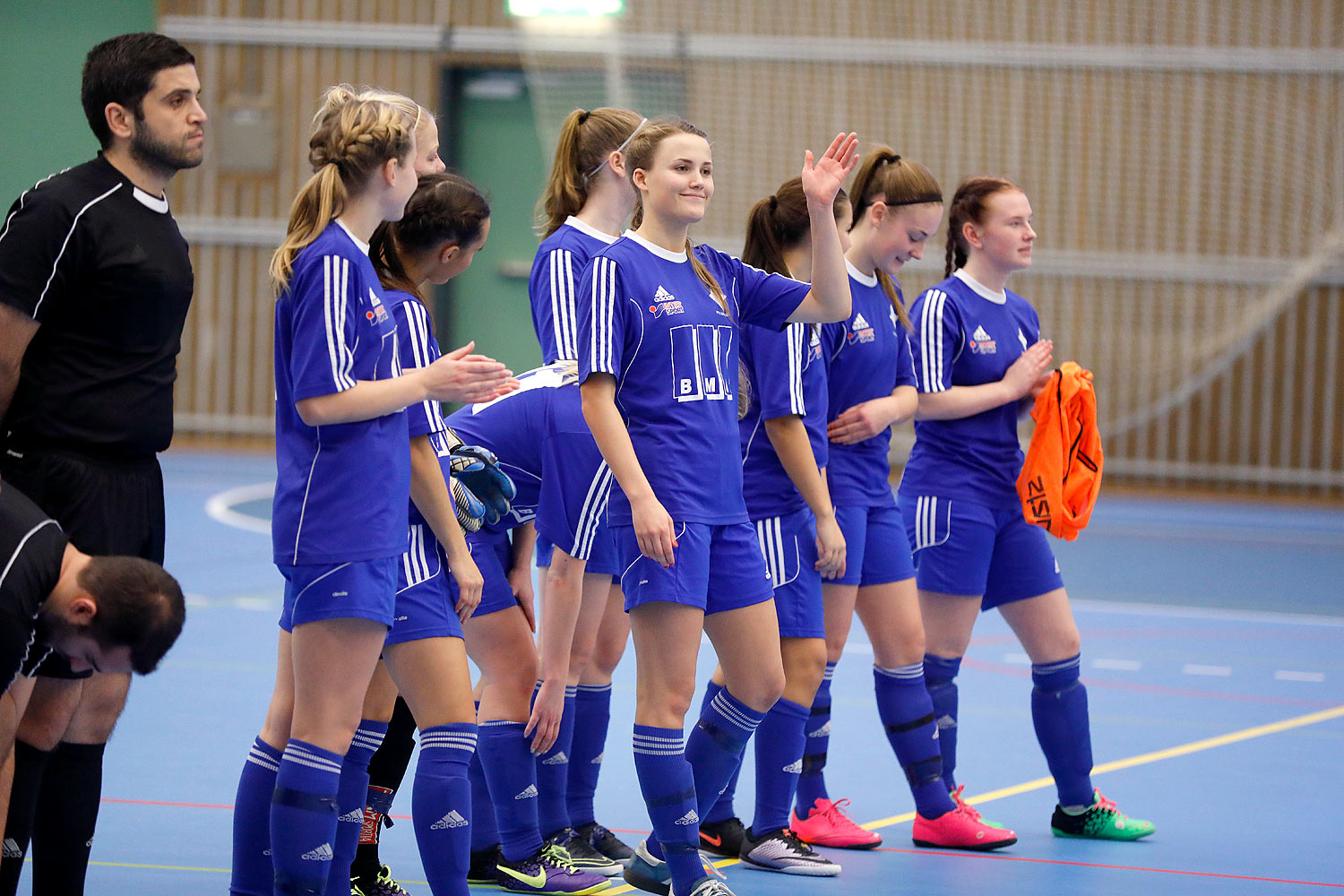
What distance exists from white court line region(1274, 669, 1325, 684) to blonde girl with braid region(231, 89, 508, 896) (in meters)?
4.48

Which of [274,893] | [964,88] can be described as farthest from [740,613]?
[964,88]

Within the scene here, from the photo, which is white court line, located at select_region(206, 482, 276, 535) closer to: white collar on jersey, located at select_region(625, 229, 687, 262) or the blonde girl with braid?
white collar on jersey, located at select_region(625, 229, 687, 262)

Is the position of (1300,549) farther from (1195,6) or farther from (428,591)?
(428,591)

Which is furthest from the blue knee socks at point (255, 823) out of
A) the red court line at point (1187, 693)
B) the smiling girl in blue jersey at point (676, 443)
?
the red court line at point (1187, 693)

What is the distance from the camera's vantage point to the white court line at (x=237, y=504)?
9.41m

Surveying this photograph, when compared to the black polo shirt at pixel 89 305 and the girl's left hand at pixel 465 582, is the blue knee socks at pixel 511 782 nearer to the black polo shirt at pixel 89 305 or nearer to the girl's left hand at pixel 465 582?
the girl's left hand at pixel 465 582

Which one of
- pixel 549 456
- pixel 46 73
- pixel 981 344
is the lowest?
pixel 549 456

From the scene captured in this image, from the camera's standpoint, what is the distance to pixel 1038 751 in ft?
16.2

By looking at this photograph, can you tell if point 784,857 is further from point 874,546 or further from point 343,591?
point 343,591

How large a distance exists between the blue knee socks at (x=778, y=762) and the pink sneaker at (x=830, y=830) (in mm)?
165

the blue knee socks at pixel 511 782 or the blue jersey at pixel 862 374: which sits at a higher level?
the blue jersey at pixel 862 374

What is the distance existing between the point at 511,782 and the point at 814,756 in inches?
36.1

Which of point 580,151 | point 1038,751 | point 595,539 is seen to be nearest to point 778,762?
point 595,539

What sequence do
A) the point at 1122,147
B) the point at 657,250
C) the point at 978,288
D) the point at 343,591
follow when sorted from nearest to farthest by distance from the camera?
the point at 343,591 < the point at 657,250 < the point at 978,288 < the point at 1122,147
